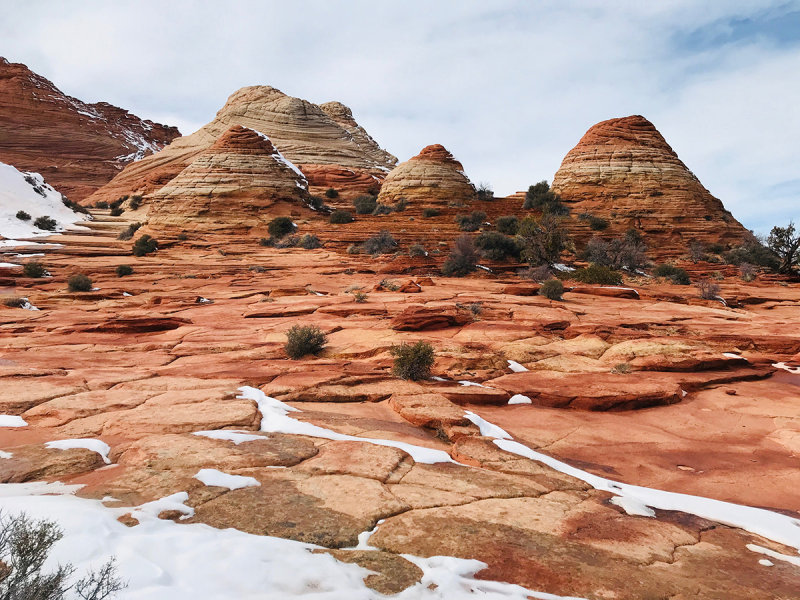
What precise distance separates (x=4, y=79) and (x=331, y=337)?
10166 cm

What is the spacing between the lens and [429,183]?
38.2 metres

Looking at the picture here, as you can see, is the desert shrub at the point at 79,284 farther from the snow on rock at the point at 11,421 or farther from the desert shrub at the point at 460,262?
the desert shrub at the point at 460,262

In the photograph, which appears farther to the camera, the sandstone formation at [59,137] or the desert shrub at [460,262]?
the sandstone formation at [59,137]

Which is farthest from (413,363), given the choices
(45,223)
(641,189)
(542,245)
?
(45,223)

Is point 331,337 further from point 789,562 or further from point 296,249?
point 296,249

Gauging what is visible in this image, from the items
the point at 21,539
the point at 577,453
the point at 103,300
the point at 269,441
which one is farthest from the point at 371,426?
the point at 103,300

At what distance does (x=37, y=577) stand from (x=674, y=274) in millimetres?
23544

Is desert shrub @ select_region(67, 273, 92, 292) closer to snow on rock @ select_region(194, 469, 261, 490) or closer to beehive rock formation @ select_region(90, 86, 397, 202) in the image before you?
snow on rock @ select_region(194, 469, 261, 490)

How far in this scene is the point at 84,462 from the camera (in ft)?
13.5

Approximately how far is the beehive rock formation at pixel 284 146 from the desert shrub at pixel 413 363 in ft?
133

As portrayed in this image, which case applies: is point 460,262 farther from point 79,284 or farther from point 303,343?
point 79,284

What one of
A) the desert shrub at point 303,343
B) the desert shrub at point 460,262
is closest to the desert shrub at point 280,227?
the desert shrub at point 460,262

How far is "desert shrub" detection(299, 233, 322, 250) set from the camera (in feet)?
82.5

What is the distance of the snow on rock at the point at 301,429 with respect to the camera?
196 inches
